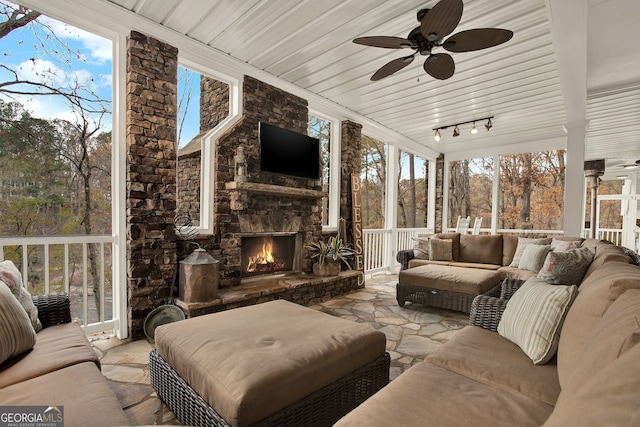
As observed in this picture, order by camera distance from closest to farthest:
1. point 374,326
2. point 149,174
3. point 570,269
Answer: point 570,269 → point 149,174 → point 374,326

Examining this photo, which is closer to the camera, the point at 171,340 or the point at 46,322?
the point at 171,340

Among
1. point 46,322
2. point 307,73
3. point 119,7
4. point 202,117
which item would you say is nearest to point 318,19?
point 307,73

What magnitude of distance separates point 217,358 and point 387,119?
4.85 metres

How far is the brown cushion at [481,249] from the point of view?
4.79 meters

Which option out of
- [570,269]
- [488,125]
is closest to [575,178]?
[488,125]

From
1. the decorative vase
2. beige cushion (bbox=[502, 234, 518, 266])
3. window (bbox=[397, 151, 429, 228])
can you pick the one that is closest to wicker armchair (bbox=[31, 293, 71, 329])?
the decorative vase

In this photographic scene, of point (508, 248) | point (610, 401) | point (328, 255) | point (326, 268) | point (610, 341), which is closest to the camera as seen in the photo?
point (610, 401)

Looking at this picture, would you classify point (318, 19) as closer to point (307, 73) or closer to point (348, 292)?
point (307, 73)

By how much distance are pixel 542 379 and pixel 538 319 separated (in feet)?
1.05

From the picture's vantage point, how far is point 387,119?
17.6 ft

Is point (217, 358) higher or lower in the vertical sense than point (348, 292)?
higher

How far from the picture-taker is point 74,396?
3.74ft

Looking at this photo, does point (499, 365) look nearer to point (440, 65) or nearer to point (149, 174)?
point (440, 65)

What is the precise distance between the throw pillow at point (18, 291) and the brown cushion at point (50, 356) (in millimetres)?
87
